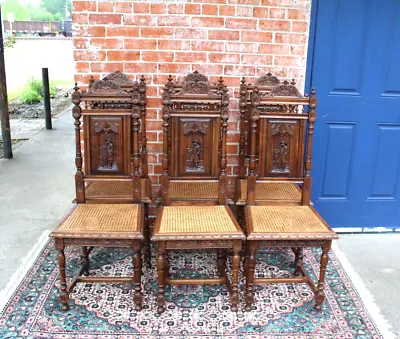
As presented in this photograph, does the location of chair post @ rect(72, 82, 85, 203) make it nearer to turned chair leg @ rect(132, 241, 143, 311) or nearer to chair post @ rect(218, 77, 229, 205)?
turned chair leg @ rect(132, 241, 143, 311)

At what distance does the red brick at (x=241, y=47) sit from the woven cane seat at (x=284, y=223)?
115cm

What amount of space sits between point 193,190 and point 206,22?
1.17m

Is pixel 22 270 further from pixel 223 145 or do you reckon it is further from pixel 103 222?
pixel 223 145

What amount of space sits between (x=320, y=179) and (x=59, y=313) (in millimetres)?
2128

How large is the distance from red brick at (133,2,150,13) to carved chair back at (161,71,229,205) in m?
0.67

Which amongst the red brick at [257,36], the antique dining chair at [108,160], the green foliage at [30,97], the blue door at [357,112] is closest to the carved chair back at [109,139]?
the antique dining chair at [108,160]

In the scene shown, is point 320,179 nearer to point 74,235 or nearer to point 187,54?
point 187,54

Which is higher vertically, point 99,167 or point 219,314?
point 99,167

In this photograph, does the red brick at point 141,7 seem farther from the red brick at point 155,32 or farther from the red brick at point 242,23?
the red brick at point 242,23

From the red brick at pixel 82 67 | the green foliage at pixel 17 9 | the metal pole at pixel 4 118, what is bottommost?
the metal pole at pixel 4 118

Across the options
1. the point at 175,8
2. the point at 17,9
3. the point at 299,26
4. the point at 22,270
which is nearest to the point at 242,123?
the point at 299,26

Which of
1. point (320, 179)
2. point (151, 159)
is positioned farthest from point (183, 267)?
point (320, 179)

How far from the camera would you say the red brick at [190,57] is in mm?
3219

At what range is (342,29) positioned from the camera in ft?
10.9
